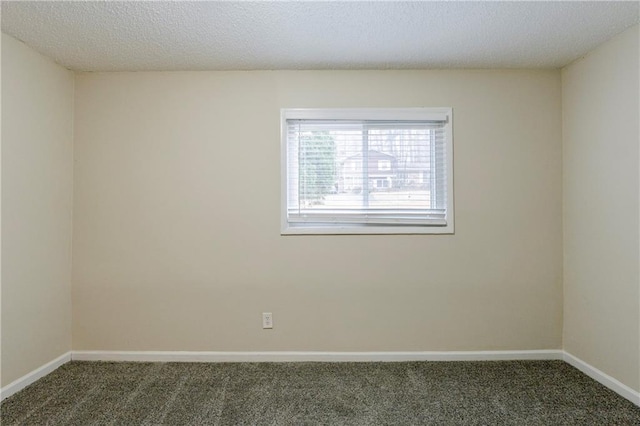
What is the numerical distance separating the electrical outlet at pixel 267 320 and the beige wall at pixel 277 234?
0.16ft

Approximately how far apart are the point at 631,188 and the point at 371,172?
1655 millimetres

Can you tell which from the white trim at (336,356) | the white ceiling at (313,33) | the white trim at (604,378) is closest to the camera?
the white ceiling at (313,33)

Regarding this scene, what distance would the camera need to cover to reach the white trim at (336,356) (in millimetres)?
2949

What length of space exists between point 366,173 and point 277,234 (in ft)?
2.78

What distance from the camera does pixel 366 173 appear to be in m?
3.00

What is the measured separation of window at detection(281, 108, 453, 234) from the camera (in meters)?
3.00

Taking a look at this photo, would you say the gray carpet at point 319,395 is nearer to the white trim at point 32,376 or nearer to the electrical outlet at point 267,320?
the white trim at point 32,376

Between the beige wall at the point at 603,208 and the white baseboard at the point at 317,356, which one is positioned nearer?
the beige wall at the point at 603,208

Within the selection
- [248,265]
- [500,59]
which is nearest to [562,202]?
[500,59]

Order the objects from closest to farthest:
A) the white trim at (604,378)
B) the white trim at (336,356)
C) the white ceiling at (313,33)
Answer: the white ceiling at (313,33), the white trim at (604,378), the white trim at (336,356)

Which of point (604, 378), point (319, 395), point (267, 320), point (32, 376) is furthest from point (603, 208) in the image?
point (32, 376)

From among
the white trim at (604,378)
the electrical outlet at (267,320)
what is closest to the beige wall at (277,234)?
the electrical outlet at (267,320)

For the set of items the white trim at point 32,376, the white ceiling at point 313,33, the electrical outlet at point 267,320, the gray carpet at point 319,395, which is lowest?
the gray carpet at point 319,395

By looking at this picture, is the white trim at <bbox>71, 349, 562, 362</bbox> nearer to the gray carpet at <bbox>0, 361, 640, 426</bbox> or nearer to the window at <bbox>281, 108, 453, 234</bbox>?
the gray carpet at <bbox>0, 361, 640, 426</bbox>
